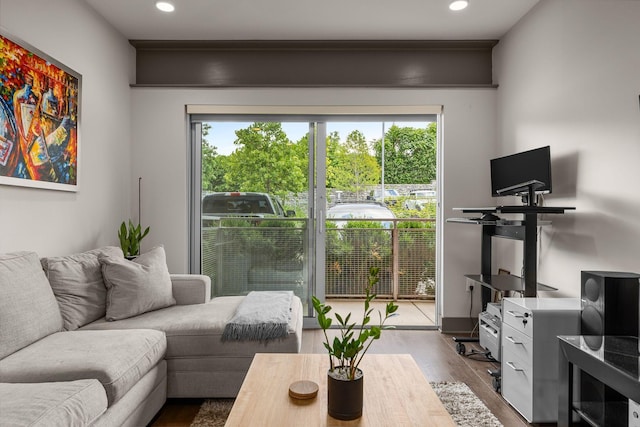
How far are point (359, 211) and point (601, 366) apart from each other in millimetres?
2768

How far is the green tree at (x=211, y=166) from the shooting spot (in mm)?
4008

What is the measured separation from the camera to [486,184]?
3820mm

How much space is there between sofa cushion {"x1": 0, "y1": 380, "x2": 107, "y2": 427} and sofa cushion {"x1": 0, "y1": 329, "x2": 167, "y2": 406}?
0.10m

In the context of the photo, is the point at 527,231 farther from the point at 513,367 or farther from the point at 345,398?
the point at 345,398

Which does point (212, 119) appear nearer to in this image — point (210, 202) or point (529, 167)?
point (210, 202)

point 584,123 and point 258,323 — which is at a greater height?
point 584,123

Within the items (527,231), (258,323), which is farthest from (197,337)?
(527,231)

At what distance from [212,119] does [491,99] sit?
2.72m

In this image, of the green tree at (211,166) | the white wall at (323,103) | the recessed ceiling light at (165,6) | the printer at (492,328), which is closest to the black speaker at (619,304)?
the printer at (492,328)

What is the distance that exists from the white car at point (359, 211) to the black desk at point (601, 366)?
96.6 inches

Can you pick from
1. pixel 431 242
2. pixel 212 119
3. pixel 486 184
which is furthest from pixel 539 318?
pixel 212 119

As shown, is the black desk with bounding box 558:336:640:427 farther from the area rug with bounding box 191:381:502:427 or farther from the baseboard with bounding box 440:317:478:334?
the baseboard with bounding box 440:317:478:334

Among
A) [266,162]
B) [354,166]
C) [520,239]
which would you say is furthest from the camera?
[354,166]

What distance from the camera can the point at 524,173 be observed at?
293cm
